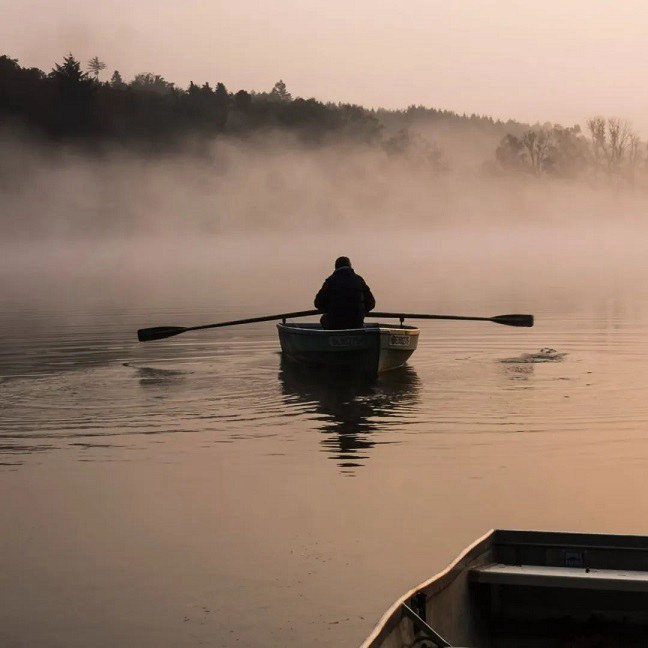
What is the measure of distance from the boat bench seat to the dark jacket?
12.6 meters

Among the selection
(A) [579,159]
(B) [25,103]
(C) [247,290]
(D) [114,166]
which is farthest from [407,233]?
(C) [247,290]

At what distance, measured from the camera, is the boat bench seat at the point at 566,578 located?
6.91m

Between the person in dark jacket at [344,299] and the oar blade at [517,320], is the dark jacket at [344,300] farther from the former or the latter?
the oar blade at [517,320]

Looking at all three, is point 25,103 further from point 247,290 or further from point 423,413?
point 423,413

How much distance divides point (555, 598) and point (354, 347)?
12521 mm

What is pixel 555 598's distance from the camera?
7.04 meters

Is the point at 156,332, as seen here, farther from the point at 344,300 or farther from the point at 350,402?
the point at 350,402

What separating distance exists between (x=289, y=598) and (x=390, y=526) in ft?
6.66

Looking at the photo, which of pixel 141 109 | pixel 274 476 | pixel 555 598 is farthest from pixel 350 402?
pixel 141 109

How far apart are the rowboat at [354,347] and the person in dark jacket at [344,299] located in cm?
41

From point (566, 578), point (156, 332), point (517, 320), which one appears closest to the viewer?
point (566, 578)

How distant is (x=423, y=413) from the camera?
16.9 m

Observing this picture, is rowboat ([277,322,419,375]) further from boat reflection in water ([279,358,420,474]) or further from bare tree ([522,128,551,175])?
bare tree ([522,128,551,175])

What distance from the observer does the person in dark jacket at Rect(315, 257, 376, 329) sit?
19.6 m
